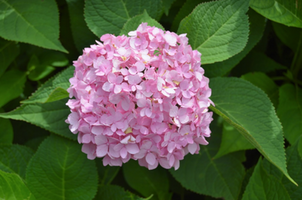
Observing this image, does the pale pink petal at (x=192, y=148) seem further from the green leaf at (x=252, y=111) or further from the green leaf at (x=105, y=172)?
the green leaf at (x=105, y=172)

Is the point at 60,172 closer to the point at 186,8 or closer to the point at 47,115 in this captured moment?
the point at 47,115

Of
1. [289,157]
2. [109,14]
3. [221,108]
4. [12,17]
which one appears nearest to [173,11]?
[109,14]

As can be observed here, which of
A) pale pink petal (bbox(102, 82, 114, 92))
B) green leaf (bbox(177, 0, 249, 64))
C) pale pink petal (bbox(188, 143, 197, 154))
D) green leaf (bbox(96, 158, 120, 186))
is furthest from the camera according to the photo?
green leaf (bbox(96, 158, 120, 186))

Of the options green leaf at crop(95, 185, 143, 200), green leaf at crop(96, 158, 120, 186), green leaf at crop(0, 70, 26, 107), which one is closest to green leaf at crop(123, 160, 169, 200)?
green leaf at crop(96, 158, 120, 186)

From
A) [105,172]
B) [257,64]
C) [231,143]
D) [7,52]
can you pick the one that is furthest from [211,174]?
[7,52]

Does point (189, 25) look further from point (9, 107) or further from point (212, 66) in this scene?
point (9, 107)

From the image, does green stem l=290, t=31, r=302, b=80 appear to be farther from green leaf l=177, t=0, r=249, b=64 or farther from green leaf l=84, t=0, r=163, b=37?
green leaf l=84, t=0, r=163, b=37
